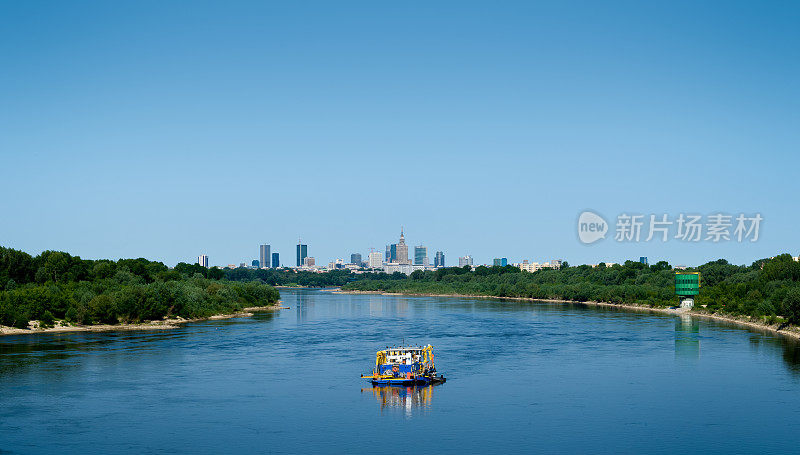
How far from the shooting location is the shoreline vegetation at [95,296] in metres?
85.0

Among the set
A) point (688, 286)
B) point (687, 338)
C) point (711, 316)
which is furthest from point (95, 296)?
point (688, 286)

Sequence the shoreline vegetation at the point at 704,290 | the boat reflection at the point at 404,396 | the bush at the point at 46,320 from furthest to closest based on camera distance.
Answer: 1. the shoreline vegetation at the point at 704,290
2. the bush at the point at 46,320
3. the boat reflection at the point at 404,396

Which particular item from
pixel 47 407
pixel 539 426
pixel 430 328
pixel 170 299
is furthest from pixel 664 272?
pixel 47 407

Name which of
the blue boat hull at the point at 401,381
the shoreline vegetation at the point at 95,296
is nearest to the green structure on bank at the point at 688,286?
the shoreline vegetation at the point at 95,296

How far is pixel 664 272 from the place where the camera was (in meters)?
157

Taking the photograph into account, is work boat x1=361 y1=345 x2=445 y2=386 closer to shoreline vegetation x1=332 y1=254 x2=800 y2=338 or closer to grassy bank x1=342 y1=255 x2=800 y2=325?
shoreline vegetation x1=332 y1=254 x2=800 y2=338

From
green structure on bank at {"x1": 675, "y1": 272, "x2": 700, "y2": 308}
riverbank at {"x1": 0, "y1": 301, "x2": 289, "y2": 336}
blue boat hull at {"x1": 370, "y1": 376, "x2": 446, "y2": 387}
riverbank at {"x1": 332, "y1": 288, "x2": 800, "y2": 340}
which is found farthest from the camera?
green structure on bank at {"x1": 675, "y1": 272, "x2": 700, "y2": 308}

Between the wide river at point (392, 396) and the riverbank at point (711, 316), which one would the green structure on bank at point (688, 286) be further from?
the wide river at point (392, 396)

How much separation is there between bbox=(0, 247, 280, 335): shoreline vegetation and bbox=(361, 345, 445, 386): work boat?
45.0 m

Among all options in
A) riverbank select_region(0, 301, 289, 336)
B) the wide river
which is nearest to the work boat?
the wide river

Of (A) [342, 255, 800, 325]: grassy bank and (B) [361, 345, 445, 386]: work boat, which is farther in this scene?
(A) [342, 255, 800, 325]: grassy bank

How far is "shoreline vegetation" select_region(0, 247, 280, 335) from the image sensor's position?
8500 centimetres

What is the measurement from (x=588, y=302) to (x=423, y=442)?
13246cm

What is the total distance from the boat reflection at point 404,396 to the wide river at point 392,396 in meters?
0.22
